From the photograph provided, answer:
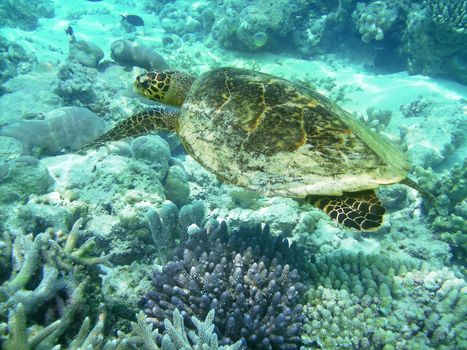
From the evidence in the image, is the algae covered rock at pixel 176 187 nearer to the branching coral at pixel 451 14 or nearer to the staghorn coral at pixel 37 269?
the staghorn coral at pixel 37 269

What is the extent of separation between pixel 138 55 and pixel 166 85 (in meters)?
5.37

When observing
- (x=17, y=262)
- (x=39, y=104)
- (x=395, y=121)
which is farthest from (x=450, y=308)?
(x=39, y=104)

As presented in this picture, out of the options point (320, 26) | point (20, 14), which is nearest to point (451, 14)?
point (320, 26)

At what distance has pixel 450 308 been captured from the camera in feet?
10.2

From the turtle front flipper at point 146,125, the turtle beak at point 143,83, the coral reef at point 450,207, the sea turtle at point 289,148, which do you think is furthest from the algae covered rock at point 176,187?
the coral reef at point 450,207

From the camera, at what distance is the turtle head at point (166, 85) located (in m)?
4.79

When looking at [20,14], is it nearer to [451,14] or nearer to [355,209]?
[451,14]

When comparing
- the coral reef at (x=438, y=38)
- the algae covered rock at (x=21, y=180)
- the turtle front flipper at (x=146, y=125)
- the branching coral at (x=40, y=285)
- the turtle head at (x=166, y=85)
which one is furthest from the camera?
the coral reef at (x=438, y=38)

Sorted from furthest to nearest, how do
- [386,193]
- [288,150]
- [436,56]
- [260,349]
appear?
[436,56] < [386,193] < [288,150] < [260,349]

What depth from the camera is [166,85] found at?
4793mm

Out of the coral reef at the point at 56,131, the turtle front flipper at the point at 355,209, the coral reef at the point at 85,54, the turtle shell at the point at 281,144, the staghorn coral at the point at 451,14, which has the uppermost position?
the staghorn coral at the point at 451,14

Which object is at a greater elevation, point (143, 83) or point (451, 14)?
point (451, 14)

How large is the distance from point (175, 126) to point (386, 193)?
3671mm

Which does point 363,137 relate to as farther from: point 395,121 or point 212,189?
point 395,121
